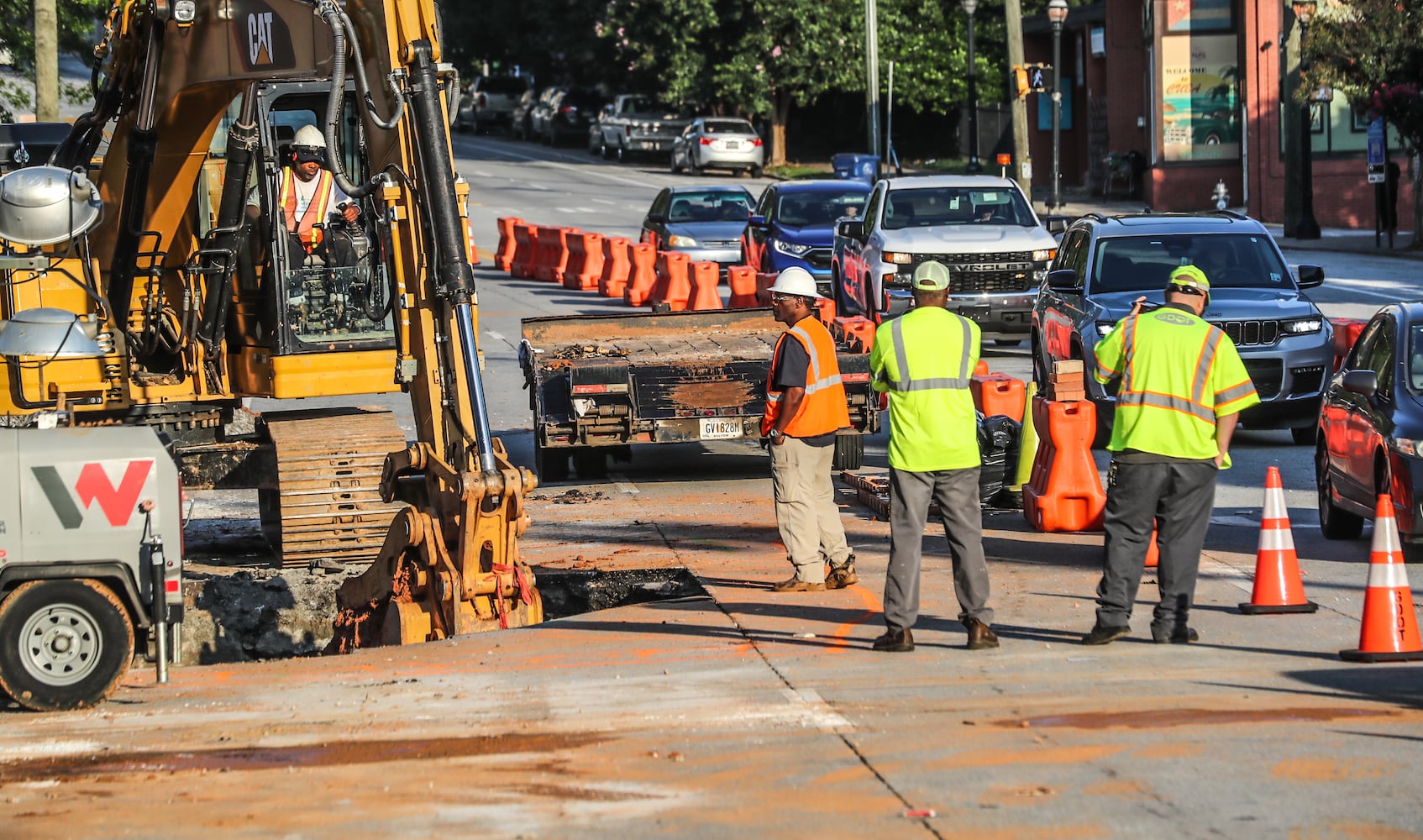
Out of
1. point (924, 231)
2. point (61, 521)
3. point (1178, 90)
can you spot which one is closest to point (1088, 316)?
point (924, 231)

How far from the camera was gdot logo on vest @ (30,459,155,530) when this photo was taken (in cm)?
918

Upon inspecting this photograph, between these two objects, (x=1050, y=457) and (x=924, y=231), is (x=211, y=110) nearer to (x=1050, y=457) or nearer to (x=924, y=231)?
(x=1050, y=457)

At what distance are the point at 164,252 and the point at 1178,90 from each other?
34.6 metres

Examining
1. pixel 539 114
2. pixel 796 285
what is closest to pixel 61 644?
pixel 796 285

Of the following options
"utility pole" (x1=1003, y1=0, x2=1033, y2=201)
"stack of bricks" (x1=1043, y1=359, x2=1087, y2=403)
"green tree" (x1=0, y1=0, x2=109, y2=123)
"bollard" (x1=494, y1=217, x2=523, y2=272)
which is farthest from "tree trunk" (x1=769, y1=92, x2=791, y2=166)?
"stack of bricks" (x1=1043, y1=359, x2=1087, y2=403)

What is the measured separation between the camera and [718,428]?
1538 centimetres

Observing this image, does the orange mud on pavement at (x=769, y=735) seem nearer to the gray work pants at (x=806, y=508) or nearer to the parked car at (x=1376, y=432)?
the gray work pants at (x=806, y=508)

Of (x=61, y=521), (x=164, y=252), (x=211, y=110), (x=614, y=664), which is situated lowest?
(x=614, y=664)

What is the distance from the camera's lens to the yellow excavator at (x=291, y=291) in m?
10.4

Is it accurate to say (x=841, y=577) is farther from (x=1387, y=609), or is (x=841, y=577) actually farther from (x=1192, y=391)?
(x=1387, y=609)

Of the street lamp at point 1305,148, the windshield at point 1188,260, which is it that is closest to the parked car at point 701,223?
the street lamp at point 1305,148

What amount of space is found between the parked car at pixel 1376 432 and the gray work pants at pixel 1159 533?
2343mm

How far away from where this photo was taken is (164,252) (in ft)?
44.3

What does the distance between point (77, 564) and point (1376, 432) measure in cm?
761
